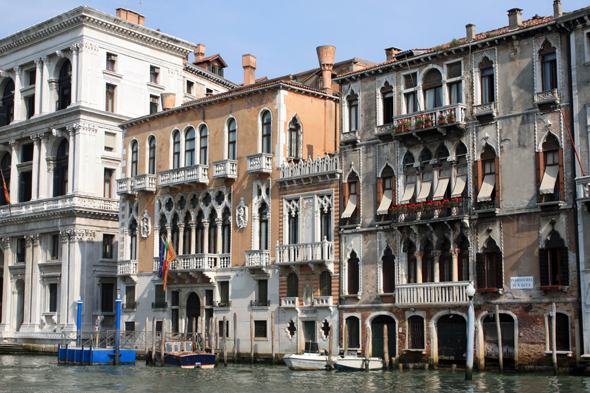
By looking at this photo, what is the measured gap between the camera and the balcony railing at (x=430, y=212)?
28219 millimetres

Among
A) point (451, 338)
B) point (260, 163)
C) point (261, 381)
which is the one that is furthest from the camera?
point (260, 163)

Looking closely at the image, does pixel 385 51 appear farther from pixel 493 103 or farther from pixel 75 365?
pixel 75 365

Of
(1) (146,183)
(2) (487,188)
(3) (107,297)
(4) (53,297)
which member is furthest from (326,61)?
(4) (53,297)

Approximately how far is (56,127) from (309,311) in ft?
71.4

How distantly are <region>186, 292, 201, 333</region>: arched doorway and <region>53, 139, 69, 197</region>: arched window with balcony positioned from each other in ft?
43.3

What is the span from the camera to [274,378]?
28.2 m

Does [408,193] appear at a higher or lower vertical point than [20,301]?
higher

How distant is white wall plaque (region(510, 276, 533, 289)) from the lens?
26672 millimetres

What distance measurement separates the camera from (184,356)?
108 ft

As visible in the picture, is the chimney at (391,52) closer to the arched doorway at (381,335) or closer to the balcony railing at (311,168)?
the balcony railing at (311,168)

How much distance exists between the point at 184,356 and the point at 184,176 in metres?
9.00

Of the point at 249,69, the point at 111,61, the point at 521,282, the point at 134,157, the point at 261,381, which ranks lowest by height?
the point at 261,381

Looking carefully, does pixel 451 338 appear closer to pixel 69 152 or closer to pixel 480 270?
pixel 480 270

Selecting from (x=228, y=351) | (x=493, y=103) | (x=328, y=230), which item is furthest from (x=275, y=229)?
(x=493, y=103)
